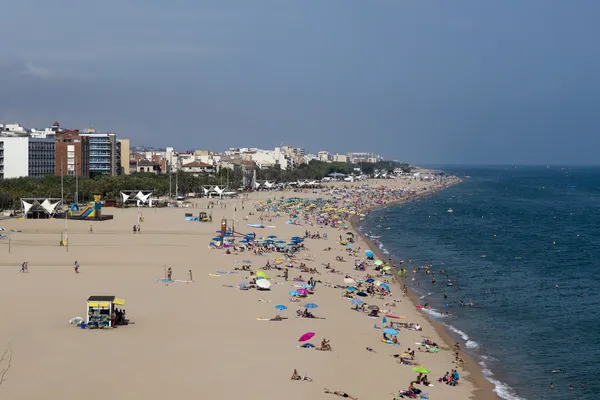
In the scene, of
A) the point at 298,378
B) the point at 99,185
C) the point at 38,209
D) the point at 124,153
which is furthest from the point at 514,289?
the point at 124,153

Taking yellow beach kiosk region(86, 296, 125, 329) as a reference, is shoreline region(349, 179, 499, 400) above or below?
below

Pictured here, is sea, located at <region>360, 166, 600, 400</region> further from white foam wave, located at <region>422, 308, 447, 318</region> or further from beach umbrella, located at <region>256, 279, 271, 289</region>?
beach umbrella, located at <region>256, 279, 271, 289</region>

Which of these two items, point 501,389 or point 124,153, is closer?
point 501,389

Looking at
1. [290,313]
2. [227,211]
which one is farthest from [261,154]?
[290,313]

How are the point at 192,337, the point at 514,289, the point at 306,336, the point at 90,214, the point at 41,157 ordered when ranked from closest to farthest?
1. the point at 192,337
2. the point at 306,336
3. the point at 514,289
4. the point at 90,214
5. the point at 41,157

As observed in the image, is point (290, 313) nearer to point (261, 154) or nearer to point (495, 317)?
point (495, 317)

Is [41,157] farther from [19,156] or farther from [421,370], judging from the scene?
[421,370]

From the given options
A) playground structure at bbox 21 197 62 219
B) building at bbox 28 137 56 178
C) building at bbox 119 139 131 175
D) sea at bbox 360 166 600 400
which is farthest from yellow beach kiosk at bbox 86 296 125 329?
building at bbox 119 139 131 175
